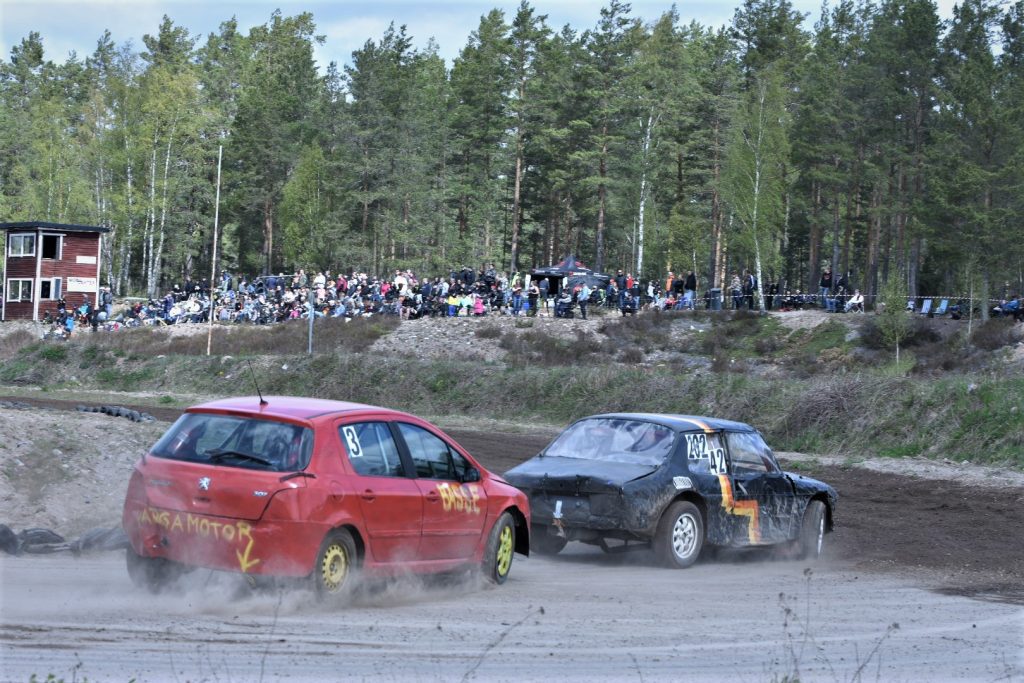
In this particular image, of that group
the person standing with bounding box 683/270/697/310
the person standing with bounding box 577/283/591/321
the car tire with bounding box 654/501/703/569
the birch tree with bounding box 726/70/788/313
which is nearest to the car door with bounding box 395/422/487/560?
the car tire with bounding box 654/501/703/569

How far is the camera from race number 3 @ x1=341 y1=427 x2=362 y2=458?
9.10 metres

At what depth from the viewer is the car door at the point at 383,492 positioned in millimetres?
9039

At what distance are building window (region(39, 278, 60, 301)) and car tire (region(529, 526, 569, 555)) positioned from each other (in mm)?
66734

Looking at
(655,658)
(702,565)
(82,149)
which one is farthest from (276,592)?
(82,149)

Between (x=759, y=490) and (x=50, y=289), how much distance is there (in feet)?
222

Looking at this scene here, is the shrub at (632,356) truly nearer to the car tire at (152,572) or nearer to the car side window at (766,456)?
the car side window at (766,456)

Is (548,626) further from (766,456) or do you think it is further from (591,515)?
(766,456)

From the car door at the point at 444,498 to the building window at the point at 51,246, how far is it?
68025 mm

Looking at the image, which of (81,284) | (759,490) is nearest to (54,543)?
(759,490)

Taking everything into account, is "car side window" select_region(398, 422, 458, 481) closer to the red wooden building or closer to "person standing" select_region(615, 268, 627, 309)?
"person standing" select_region(615, 268, 627, 309)

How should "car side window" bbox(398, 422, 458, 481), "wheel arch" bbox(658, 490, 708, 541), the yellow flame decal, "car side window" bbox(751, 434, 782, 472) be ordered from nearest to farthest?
"car side window" bbox(398, 422, 458, 481) < "wheel arch" bbox(658, 490, 708, 541) < the yellow flame decal < "car side window" bbox(751, 434, 782, 472)

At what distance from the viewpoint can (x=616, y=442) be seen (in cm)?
1260

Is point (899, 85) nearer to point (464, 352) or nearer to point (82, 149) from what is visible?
point (464, 352)

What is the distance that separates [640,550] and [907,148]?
5278 cm
